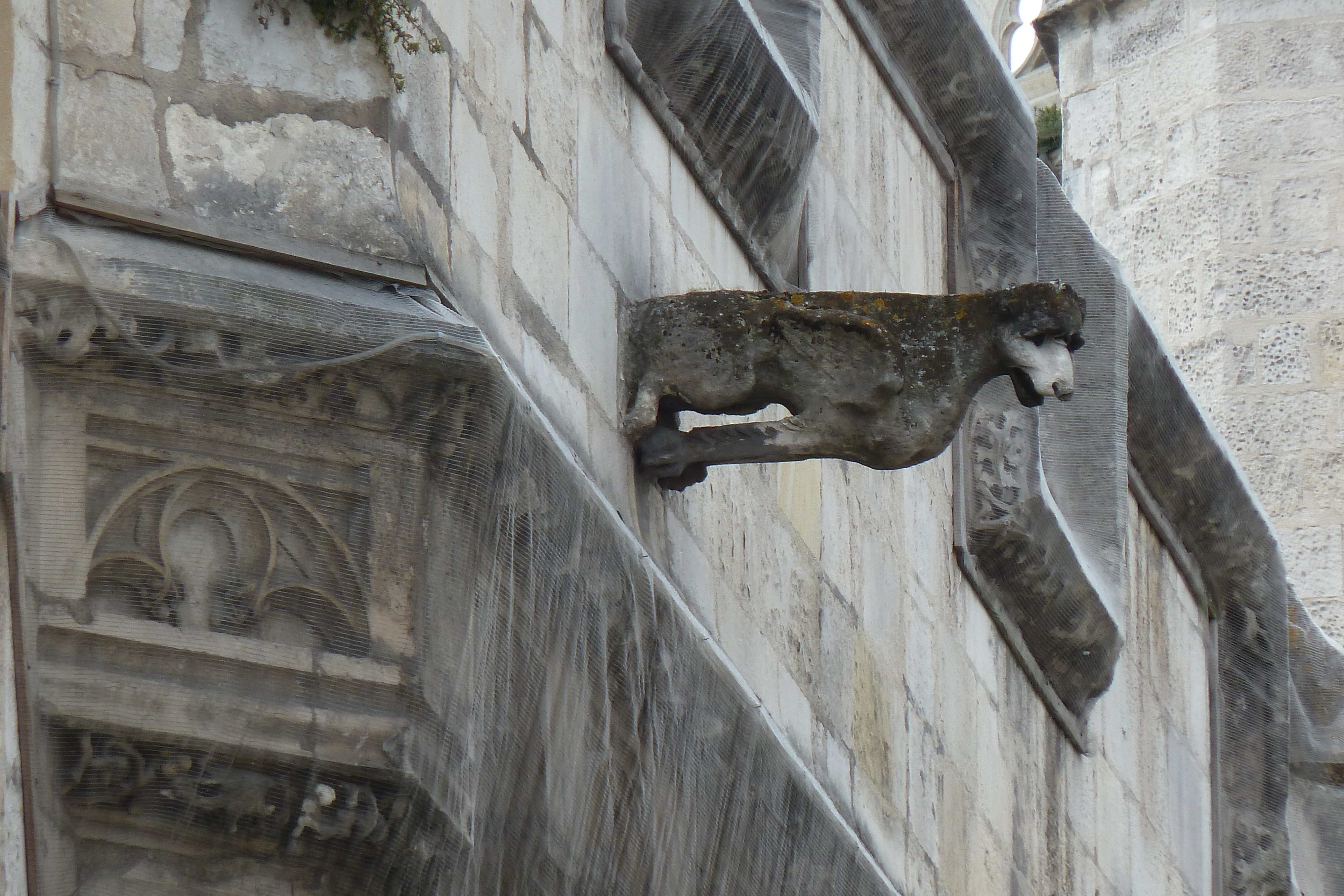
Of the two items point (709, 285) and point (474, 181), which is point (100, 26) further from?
point (709, 285)

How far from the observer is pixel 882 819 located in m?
5.83

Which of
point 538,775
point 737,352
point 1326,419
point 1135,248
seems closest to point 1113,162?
point 1135,248

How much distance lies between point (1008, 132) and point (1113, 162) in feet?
11.6

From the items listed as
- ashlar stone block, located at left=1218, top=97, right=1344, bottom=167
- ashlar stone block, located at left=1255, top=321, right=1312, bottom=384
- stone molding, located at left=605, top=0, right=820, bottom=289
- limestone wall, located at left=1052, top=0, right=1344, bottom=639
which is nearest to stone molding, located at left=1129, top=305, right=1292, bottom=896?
limestone wall, located at left=1052, top=0, right=1344, bottom=639

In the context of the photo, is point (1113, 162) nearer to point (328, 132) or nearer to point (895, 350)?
point (895, 350)

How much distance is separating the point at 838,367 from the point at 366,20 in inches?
43.3

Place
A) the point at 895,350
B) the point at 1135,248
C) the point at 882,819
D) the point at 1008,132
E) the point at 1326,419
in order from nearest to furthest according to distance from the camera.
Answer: the point at 895,350, the point at 882,819, the point at 1008,132, the point at 1326,419, the point at 1135,248

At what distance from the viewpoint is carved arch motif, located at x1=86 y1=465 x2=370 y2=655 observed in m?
3.39

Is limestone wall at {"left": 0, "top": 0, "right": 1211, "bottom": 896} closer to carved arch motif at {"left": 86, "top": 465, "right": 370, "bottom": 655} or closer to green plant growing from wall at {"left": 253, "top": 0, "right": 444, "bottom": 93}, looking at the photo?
green plant growing from wall at {"left": 253, "top": 0, "right": 444, "bottom": 93}

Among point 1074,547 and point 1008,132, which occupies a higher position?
point 1008,132

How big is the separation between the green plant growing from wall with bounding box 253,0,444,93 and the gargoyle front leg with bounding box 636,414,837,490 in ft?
3.14

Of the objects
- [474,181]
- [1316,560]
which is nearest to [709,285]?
[474,181]

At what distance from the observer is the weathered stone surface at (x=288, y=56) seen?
3.64 m

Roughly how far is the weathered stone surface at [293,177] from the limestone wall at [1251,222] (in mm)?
6401
